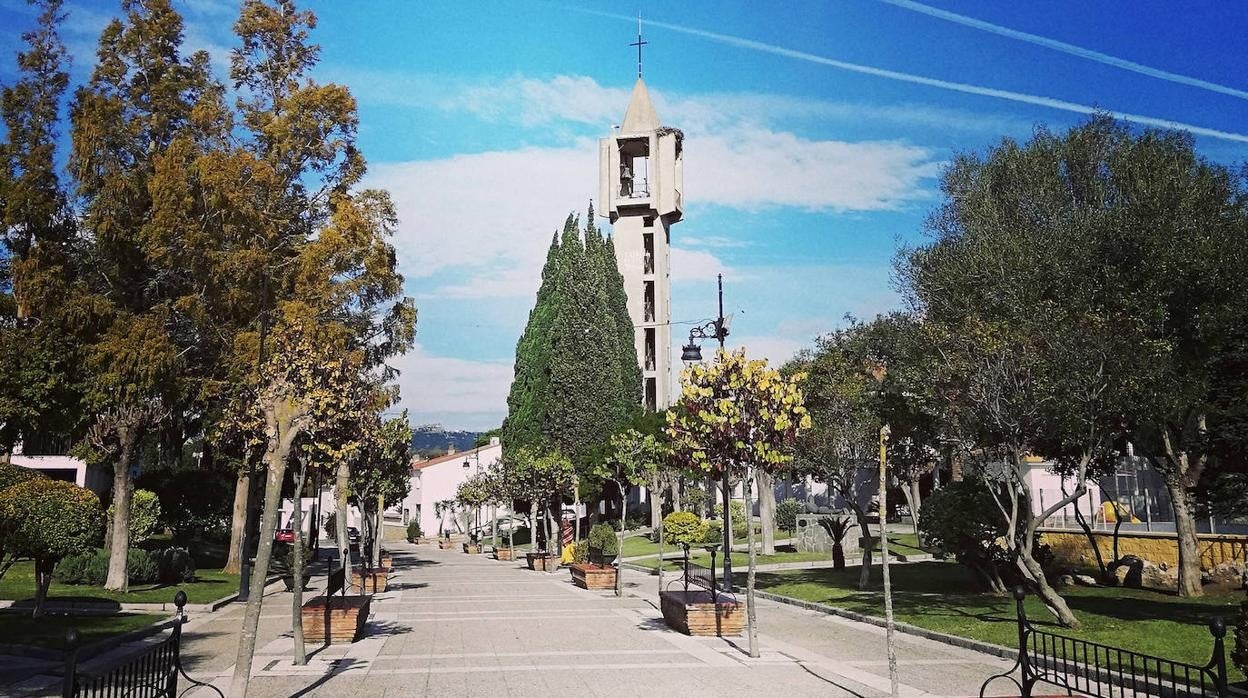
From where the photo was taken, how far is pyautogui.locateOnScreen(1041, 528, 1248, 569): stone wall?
23.3 meters

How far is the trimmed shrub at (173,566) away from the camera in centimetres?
2723

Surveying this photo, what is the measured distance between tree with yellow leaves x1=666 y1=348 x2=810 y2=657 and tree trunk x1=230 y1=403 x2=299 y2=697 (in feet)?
22.5

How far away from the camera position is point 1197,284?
19609mm

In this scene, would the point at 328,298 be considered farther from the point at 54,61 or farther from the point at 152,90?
the point at 54,61

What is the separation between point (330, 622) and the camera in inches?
645

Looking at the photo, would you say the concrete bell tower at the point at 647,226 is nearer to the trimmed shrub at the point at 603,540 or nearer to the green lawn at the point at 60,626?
the trimmed shrub at the point at 603,540

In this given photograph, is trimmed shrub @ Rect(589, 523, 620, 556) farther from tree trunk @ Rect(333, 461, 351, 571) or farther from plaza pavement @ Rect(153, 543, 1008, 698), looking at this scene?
tree trunk @ Rect(333, 461, 351, 571)

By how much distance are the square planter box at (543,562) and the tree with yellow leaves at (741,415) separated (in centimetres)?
2593

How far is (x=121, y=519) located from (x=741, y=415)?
1898 cm

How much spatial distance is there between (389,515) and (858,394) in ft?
300

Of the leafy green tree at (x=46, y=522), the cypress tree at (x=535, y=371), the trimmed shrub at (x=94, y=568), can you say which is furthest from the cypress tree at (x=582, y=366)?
the leafy green tree at (x=46, y=522)

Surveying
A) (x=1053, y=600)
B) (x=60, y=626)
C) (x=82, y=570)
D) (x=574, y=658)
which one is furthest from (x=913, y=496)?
(x=82, y=570)

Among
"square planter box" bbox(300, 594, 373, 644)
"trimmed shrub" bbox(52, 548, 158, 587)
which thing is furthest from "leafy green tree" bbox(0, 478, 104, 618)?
"trimmed shrub" bbox(52, 548, 158, 587)

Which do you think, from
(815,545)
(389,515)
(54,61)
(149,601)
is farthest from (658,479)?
(389,515)
